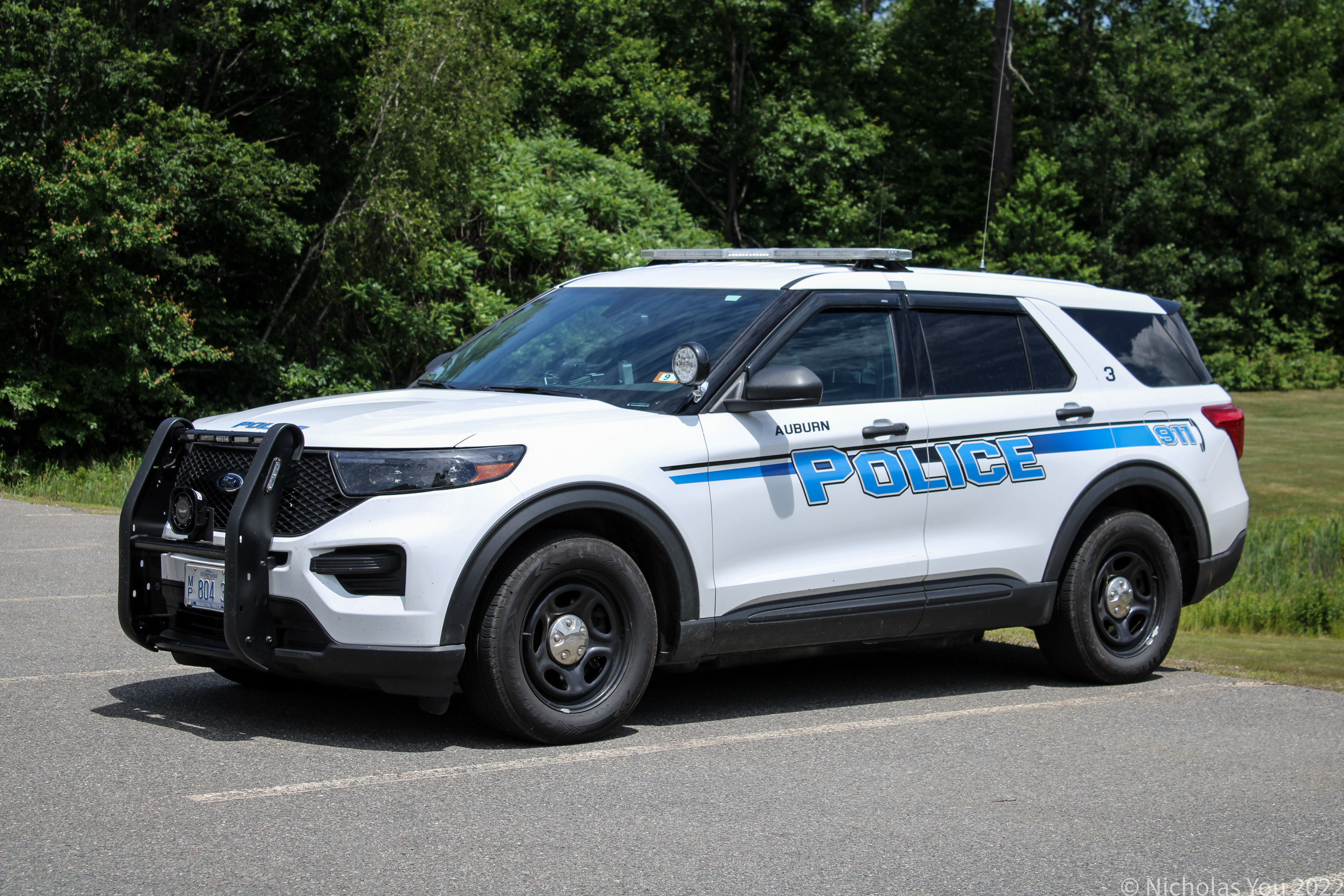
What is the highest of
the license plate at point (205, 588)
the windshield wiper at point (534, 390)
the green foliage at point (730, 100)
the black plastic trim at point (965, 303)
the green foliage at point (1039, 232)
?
the green foliage at point (730, 100)

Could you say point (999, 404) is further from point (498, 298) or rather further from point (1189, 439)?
point (498, 298)

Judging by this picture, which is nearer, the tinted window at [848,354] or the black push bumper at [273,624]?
the black push bumper at [273,624]

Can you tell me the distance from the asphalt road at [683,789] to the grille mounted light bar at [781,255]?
2210mm

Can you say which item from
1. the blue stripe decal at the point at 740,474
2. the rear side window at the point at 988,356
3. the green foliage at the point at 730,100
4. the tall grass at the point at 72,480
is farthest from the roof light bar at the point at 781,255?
the green foliage at the point at 730,100

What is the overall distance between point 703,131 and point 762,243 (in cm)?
381

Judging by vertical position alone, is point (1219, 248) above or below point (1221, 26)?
below

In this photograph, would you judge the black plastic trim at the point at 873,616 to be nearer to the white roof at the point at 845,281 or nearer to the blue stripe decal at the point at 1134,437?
the blue stripe decal at the point at 1134,437

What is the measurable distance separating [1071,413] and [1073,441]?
150 mm

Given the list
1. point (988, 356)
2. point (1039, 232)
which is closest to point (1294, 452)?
point (1039, 232)

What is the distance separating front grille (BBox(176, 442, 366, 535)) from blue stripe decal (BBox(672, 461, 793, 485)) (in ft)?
4.58

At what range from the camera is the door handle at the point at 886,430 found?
6.66 metres

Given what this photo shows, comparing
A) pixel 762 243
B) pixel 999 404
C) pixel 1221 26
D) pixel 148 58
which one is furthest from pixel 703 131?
pixel 999 404

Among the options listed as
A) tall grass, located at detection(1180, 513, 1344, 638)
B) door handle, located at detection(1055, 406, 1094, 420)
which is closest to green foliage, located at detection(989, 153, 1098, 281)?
tall grass, located at detection(1180, 513, 1344, 638)

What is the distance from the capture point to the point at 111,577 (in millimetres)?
10703
